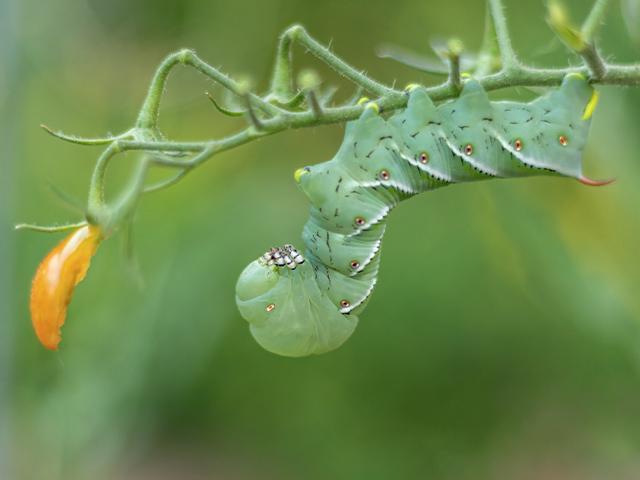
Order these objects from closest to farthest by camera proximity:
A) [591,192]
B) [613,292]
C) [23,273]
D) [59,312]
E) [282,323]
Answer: [59,312] → [282,323] → [613,292] → [591,192] → [23,273]

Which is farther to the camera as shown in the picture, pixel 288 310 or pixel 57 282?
pixel 288 310

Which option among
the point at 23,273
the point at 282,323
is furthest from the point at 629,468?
the point at 23,273

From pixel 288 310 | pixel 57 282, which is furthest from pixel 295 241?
pixel 57 282

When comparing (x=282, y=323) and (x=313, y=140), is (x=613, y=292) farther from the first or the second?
(x=313, y=140)

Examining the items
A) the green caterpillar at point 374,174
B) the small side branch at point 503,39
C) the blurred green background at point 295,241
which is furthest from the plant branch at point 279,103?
the blurred green background at point 295,241

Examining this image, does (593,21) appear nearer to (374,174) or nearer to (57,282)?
(374,174)

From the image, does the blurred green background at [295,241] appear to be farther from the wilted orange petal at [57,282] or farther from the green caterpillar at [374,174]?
the wilted orange petal at [57,282]

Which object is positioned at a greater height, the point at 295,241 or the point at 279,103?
the point at 279,103
